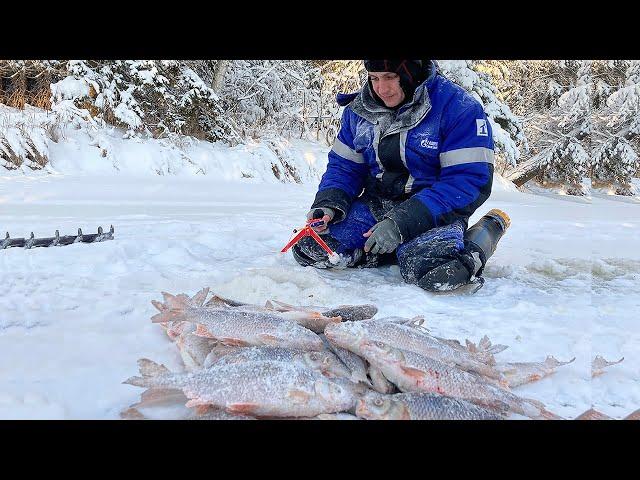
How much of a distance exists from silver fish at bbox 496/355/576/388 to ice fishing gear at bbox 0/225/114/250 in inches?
116

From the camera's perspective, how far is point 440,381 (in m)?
1.70

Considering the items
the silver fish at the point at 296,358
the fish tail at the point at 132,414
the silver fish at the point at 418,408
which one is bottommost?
the fish tail at the point at 132,414

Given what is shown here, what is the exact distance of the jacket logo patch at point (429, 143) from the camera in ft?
11.2

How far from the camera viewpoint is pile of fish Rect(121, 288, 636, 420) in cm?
151

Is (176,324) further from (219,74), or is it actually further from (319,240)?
(219,74)

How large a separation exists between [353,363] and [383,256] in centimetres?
208

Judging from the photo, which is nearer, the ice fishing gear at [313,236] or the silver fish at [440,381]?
the silver fish at [440,381]

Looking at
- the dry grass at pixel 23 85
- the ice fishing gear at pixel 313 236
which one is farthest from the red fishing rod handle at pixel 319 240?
the dry grass at pixel 23 85

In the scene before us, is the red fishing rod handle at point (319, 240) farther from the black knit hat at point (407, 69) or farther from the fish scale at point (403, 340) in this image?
the fish scale at point (403, 340)

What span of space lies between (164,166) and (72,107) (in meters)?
1.66

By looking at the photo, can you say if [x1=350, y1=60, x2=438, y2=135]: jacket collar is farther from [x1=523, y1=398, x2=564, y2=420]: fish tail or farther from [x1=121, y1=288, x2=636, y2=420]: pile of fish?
[x1=523, y1=398, x2=564, y2=420]: fish tail

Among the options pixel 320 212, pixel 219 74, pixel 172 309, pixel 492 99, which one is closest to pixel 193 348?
pixel 172 309

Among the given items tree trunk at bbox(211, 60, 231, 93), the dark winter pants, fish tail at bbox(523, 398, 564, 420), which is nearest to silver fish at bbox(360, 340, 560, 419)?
fish tail at bbox(523, 398, 564, 420)
